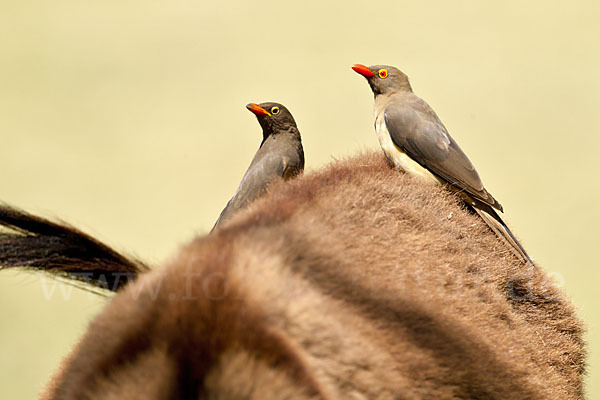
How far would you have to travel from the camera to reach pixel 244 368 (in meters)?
1.29

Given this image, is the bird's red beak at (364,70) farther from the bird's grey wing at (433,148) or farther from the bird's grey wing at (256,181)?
the bird's grey wing at (256,181)

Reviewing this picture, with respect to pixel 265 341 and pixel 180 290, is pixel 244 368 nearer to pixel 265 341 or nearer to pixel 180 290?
pixel 265 341

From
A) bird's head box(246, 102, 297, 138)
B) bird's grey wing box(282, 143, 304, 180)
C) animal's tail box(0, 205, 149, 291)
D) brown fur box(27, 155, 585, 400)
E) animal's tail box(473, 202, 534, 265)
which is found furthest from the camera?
bird's head box(246, 102, 297, 138)

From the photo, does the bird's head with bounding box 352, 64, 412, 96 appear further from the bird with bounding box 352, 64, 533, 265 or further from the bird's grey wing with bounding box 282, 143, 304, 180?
the bird's grey wing with bounding box 282, 143, 304, 180

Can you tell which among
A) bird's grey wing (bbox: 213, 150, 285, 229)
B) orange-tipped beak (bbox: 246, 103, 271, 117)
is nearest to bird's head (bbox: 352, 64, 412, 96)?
orange-tipped beak (bbox: 246, 103, 271, 117)

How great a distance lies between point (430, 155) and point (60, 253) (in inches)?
62.5

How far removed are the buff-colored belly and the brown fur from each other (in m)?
0.38

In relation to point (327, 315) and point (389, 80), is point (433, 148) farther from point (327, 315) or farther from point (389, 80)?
point (327, 315)

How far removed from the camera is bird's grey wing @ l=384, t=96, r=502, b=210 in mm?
2891

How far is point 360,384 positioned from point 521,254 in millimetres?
1495

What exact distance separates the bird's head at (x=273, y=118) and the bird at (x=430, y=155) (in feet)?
1.49

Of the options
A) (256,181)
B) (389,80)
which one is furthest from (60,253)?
(389,80)

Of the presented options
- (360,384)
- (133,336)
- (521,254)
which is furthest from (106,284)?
(521,254)

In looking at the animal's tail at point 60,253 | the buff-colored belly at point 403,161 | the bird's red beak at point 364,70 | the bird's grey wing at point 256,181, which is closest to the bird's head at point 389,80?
the bird's red beak at point 364,70
